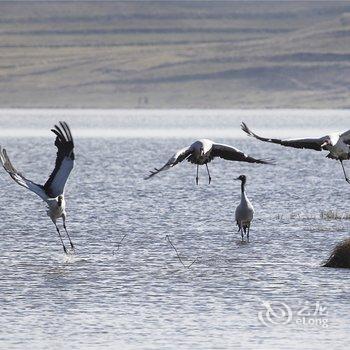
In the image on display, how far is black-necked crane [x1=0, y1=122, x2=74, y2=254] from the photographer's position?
2182cm

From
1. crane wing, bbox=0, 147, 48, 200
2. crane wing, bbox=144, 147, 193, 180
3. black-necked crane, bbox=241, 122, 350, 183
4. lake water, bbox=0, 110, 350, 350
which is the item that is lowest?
lake water, bbox=0, 110, 350, 350

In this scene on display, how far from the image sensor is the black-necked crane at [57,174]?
21817mm

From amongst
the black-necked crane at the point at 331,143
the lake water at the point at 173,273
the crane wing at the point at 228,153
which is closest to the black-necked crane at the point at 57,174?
the lake water at the point at 173,273

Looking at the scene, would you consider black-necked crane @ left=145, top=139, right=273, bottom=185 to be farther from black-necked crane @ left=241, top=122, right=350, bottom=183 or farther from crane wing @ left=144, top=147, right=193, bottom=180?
black-necked crane @ left=241, top=122, right=350, bottom=183

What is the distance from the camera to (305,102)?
18175 cm

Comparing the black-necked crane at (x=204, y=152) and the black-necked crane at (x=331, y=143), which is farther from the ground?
the black-necked crane at (x=331, y=143)

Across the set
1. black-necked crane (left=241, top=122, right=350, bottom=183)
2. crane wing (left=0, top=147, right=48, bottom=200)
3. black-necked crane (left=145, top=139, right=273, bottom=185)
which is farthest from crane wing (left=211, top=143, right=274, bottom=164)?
crane wing (left=0, top=147, right=48, bottom=200)

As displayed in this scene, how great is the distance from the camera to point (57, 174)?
23.1 m

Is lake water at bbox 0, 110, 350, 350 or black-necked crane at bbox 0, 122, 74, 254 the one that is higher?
black-necked crane at bbox 0, 122, 74, 254

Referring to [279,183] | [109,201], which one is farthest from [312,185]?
[109,201]

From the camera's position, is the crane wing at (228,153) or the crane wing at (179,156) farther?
the crane wing at (228,153)

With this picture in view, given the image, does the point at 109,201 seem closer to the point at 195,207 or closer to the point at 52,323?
the point at 195,207

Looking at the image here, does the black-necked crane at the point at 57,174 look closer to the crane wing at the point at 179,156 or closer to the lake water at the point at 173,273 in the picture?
the lake water at the point at 173,273

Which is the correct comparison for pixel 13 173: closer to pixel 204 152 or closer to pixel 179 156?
pixel 179 156
